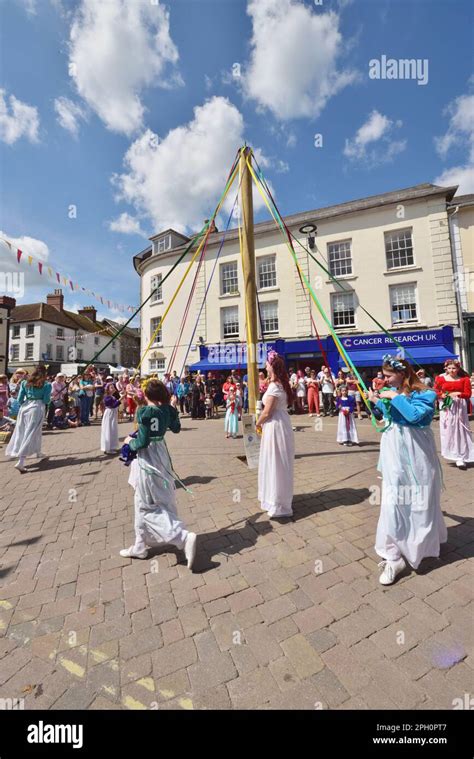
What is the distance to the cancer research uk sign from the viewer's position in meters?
16.4

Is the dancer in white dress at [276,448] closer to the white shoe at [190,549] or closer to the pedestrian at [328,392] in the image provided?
the white shoe at [190,549]

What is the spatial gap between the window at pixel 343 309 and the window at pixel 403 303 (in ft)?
6.95

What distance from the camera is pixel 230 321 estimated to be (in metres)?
21.3

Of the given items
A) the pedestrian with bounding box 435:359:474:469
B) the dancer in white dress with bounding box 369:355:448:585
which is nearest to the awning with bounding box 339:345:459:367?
the pedestrian with bounding box 435:359:474:469

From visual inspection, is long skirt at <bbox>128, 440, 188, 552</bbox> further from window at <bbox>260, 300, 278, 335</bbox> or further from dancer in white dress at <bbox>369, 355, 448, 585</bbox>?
window at <bbox>260, 300, 278, 335</bbox>

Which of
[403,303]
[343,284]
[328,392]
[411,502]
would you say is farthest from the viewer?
[343,284]

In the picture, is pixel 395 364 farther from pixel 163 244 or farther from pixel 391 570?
pixel 163 244

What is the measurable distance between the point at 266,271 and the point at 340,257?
14.6 feet

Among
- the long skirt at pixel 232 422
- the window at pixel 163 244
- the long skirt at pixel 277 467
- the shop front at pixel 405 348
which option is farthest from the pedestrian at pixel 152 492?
the window at pixel 163 244

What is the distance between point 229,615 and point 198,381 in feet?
42.7

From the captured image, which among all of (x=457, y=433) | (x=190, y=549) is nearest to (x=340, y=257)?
(x=457, y=433)

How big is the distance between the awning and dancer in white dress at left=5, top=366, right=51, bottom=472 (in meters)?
14.6
